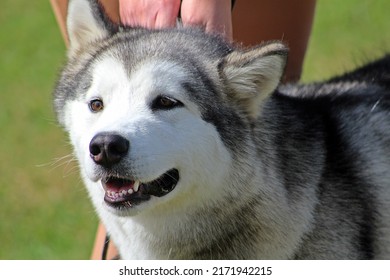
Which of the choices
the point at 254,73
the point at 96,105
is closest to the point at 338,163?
the point at 254,73

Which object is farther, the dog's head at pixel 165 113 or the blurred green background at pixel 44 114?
the blurred green background at pixel 44 114

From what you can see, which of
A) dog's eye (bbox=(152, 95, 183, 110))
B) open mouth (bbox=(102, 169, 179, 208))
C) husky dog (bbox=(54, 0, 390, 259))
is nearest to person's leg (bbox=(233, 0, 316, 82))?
husky dog (bbox=(54, 0, 390, 259))

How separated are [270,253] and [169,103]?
0.74 meters

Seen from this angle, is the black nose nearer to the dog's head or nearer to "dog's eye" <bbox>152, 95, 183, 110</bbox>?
the dog's head

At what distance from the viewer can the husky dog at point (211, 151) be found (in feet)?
12.9

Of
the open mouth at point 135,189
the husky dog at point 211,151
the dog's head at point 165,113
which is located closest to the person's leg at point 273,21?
the husky dog at point 211,151

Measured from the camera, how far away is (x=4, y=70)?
10211 mm

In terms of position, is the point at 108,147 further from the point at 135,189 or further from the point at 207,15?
the point at 207,15

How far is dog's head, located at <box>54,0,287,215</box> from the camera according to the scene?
12.6 feet

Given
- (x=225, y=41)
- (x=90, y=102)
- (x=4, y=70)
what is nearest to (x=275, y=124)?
(x=225, y=41)

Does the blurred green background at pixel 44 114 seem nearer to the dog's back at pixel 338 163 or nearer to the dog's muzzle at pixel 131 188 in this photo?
the dog's muzzle at pixel 131 188

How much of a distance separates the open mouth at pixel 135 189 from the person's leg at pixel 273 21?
1.31 m

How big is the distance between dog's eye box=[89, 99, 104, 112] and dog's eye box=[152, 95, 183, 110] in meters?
0.21

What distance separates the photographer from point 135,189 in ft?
13.0
